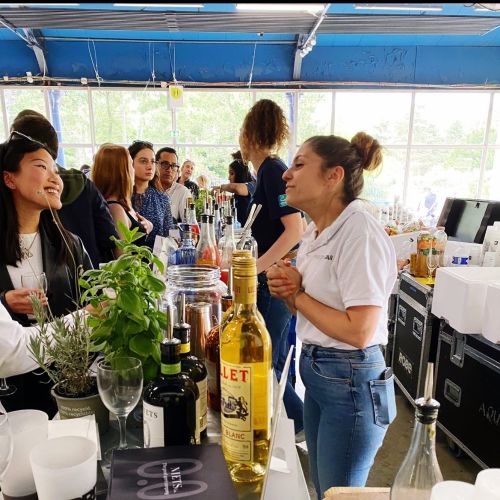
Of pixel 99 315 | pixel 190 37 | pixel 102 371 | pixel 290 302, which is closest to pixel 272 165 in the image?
pixel 290 302

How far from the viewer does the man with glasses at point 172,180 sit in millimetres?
4258

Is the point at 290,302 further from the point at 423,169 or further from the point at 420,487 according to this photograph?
the point at 423,169

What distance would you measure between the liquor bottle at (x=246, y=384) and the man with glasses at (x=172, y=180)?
3.39 meters

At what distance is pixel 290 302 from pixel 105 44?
815cm

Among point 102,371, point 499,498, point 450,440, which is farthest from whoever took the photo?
point 450,440

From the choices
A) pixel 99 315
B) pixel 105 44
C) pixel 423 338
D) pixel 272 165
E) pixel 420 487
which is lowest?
pixel 423 338

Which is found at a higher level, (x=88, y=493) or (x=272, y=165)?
(x=272, y=165)

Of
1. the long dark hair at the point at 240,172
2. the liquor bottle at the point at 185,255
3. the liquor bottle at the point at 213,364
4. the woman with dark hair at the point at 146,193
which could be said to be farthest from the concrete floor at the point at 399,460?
the long dark hair at the point at 240,172

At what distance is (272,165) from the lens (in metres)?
2.26

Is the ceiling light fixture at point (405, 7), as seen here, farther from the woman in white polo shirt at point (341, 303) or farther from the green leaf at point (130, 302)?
the green leaf at point (130, 302)

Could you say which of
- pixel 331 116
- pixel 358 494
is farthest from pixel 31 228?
pixel 331 116

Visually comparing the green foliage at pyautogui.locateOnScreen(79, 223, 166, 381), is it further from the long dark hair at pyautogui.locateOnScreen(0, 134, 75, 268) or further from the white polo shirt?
the long dark hair at pyautogui.locateOnScreen(0, 134, 75, 268)

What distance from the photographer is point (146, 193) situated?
11.3 ft

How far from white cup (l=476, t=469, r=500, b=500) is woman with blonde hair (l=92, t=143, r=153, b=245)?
240cm
